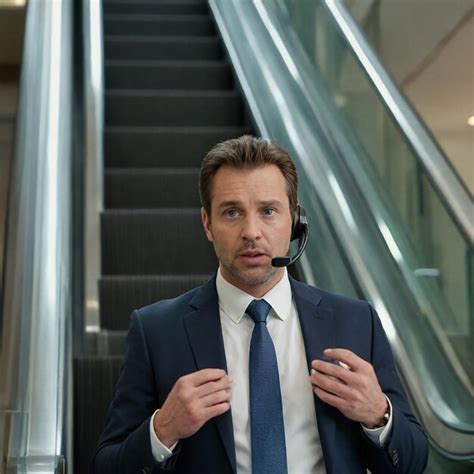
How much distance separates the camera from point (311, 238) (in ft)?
12.7

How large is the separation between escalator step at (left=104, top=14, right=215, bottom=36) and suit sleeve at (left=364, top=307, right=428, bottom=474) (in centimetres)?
525

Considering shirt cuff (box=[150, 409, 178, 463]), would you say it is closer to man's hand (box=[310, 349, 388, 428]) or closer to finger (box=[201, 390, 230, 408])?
finger (box=[201, 390, 230, 408])

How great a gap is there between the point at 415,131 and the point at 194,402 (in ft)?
4.96

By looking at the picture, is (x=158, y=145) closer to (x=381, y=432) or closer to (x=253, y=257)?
(x=253, y=257)

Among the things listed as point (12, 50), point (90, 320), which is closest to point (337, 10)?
point (90, 320)

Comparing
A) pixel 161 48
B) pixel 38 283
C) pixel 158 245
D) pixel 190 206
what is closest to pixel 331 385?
pixel 38 283

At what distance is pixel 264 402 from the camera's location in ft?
5.95

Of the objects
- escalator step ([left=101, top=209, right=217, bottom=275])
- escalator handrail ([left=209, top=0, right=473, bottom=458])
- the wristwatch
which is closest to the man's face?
the wristwatch

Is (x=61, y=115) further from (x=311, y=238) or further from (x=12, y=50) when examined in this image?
(x=12, y=50)

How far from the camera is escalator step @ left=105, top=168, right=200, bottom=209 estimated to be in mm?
4727

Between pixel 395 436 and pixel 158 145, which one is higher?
pixel 158 145

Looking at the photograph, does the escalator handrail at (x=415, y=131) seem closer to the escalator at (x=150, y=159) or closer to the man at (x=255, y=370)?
the man at (x=255, y=370)

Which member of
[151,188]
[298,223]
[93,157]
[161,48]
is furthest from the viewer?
[161,48]

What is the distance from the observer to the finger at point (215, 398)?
1685 millimetres
